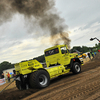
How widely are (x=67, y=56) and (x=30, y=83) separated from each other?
4.23 m

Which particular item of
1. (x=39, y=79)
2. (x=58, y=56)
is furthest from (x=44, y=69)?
(x=58, y=56)

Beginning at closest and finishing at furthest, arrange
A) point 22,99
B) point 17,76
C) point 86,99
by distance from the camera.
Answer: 1. point 86,99
2. point 22,99
3. point 17,76

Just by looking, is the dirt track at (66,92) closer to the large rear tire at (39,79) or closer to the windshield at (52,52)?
the large rear tire at (39,79)

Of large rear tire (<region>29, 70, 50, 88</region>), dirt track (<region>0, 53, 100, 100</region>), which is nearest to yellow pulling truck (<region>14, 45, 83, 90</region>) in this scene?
large rear tire (<region>29, 70, 50, 88</region>)

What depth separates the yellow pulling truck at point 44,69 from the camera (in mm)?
6604

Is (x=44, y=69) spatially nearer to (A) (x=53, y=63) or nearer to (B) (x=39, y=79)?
(B) (x=39, y=79)

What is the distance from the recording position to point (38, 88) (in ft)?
21.4

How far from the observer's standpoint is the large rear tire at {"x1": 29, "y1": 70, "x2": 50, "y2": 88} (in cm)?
641

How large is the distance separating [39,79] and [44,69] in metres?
0.74

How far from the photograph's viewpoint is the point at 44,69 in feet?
23.5

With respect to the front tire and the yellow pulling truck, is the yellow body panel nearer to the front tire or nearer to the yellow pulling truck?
the yellow pulling truck

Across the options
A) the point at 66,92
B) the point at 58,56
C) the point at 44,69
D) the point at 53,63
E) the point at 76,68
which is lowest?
the point at 66,92

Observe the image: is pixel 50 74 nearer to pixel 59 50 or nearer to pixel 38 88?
pixel 38 88

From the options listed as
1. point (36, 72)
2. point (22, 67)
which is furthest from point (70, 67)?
point (22, 67)
